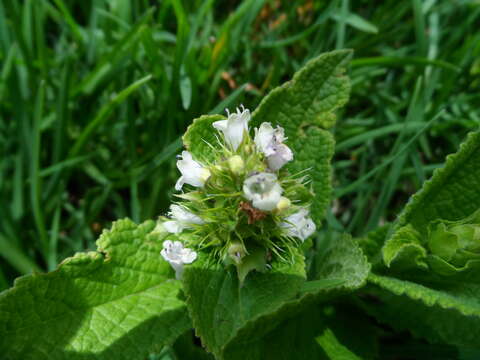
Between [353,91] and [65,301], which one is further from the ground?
[353,91]

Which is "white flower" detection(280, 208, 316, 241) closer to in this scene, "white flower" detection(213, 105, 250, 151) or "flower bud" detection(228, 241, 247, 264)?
"flower bud" detection(228, 241, 247, 264)

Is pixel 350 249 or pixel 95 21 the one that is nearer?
pixel 350 249

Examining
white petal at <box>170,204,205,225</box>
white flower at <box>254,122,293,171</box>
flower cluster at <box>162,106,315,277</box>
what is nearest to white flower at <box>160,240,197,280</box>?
flower cluster at <box>162,106,315,277</box>

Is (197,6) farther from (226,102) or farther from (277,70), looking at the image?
(226,102)

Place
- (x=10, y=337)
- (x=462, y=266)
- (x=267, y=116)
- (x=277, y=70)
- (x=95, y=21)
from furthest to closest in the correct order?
(x=95, y=21) → (x=277, y=70) → (x=267, y=116) → (x=462, y=266) → (x=10, y=337)

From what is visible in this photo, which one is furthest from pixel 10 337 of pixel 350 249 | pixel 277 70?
pixel 277 70

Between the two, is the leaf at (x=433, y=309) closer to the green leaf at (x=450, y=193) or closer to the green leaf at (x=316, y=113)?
the green leaf at (x=450, y=193)

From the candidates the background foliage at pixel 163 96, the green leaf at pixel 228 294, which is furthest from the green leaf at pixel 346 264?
the background foliage at pixel 163 96

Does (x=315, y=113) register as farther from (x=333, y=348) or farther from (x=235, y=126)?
(x=333, y=348)
